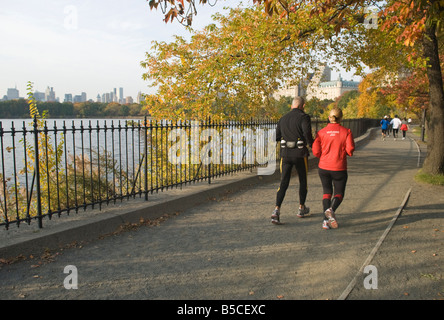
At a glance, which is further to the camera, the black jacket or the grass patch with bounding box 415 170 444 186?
the grass patch with bounding box 415 170 444 186

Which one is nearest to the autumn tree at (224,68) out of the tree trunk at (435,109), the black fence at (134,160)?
the black fence at (134,160)

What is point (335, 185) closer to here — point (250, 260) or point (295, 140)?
point (295, 140)

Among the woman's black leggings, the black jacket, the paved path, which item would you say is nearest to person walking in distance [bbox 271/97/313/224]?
the black jacket

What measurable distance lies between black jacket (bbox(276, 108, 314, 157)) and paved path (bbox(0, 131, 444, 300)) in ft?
3.95

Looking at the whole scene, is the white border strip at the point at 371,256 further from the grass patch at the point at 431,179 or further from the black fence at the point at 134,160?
the black fence at the point at 134,160

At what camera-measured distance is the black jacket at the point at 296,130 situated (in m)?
6.04

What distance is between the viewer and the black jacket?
19.8ft

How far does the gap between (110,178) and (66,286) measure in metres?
5.57

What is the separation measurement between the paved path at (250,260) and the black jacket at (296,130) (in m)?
1.20

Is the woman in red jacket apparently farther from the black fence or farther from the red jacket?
the black fence

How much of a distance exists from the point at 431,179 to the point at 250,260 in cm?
788
